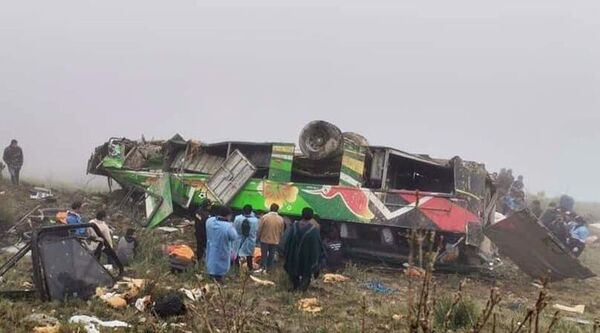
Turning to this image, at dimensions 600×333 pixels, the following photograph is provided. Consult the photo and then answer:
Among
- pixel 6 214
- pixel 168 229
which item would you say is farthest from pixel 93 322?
pixel 6 214

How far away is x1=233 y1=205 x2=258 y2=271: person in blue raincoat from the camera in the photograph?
9.61 m

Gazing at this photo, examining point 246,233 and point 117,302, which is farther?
point 246,233

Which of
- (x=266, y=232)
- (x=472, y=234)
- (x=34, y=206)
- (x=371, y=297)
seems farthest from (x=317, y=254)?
(x=34, y=206)

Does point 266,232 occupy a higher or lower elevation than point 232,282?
higher

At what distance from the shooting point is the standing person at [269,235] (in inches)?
380

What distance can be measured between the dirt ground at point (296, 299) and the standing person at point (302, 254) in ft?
0.83

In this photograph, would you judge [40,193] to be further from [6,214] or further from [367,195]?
[367,195]

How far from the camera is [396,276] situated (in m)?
10.2

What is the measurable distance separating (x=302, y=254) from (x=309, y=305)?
1012 mm

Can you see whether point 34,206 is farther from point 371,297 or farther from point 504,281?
point 504,281

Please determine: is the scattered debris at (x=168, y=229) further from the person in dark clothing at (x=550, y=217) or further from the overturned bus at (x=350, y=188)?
the person in dark clothing at (x=550, y=217)

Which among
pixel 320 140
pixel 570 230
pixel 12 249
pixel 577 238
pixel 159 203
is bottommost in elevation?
pixel 12 249

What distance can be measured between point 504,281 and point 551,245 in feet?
4.05

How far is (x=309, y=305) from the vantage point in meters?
7.31
